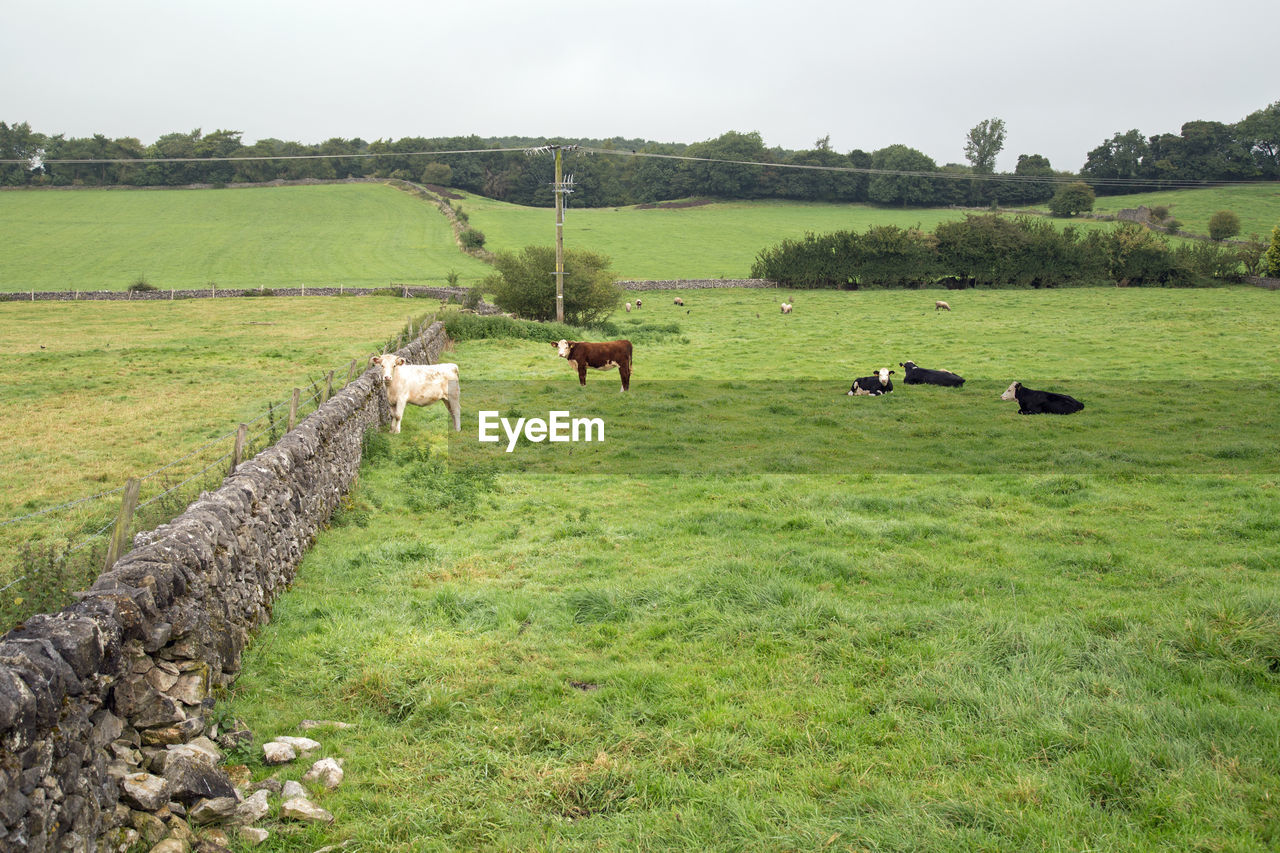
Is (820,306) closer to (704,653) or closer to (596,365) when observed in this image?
(596,365)

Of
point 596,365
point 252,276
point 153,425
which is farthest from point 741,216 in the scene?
point 153,425

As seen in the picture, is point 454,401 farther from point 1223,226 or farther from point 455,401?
point 1223,226

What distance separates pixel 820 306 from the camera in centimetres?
4112

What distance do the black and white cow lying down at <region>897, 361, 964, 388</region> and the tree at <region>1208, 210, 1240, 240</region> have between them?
57.7 m

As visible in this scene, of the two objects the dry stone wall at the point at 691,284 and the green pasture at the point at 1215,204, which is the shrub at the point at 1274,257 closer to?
the green pasture at the point at 1215,204

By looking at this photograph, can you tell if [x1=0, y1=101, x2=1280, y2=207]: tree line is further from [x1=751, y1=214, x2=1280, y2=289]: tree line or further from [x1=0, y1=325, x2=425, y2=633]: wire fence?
[x1=0, y1=325, x2=425, y2=633]: wire fence

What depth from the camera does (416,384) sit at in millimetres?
15070

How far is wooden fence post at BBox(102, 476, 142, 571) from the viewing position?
16.8ft

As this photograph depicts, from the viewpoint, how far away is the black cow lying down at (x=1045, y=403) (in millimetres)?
15672

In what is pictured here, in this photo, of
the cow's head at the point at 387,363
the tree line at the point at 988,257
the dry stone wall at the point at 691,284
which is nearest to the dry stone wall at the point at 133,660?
the cow's head at the point at 387,363

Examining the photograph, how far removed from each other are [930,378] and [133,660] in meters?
17.4

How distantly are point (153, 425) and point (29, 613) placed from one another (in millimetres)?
11714

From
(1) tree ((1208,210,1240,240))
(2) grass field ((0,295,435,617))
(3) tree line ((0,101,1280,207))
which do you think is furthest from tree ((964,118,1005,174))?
(2) grass field ((0,295,435,617))

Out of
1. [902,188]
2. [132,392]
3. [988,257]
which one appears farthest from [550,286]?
[902,188]
